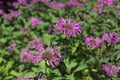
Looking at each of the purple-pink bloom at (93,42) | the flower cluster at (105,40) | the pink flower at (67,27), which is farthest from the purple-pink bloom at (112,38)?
the pink flower at (67,27)

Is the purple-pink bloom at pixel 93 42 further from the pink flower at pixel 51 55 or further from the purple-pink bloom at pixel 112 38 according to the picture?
the pink flower at pixel 51 55

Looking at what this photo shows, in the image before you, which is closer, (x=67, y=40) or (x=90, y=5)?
(x=67, y=40)

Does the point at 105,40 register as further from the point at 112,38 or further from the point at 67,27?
the point at 67,27

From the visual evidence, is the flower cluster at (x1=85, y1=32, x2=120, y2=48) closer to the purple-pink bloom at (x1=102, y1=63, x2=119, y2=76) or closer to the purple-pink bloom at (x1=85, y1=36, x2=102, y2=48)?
the purple-pink bloom at (x1=85, y1=36, x2=102, y2=48)

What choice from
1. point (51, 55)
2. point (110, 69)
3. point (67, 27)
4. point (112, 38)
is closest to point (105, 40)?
point (112, 38)

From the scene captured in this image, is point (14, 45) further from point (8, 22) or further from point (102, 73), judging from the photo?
point (102, 73)

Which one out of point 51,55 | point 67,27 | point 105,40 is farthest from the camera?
point 105,40

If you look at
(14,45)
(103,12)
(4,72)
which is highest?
(103,12)

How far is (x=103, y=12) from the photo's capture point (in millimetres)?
3984

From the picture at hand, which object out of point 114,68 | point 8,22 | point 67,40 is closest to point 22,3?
point 8,22

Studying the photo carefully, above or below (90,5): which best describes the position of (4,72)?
below

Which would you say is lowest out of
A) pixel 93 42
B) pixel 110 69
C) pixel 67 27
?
pixel 110 69

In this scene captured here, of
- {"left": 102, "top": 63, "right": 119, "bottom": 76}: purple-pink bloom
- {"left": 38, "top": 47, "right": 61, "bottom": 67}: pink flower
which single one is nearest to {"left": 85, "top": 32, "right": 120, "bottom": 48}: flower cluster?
{"left": 102, "top": 63, "right": 119, "bottom": 76}: purple-pink bloom

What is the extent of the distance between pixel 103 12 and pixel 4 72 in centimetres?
146
